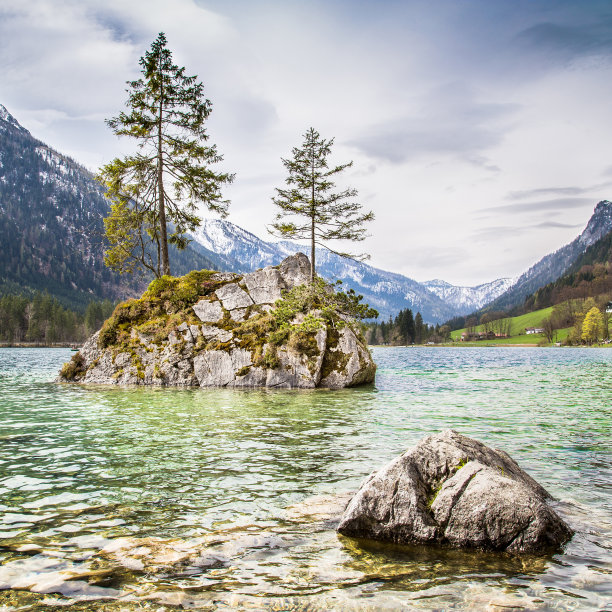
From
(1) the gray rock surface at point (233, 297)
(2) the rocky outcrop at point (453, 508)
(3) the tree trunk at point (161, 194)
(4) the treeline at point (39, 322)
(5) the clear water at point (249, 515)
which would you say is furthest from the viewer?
(4) the treeline at point (39, 322)

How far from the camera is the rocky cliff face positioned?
2719 centimetres

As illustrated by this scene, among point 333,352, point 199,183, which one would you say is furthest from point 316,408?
point 199,183

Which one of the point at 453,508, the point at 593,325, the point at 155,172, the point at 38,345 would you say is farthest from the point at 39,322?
the point at 593,325

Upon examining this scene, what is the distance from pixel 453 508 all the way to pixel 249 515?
3060 millimetres

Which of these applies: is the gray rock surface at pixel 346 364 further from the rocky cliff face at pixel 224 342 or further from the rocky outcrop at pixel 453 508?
the rocky outcrop at pixel 453 508

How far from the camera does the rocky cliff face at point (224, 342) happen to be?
89.2ft

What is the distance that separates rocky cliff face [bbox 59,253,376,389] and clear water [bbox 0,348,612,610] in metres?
10.7

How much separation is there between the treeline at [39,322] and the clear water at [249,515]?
507 feet

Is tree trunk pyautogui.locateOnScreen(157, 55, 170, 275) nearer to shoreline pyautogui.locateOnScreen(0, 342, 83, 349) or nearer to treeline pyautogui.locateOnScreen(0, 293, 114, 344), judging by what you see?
treeline pyautogui.locateOnScreen(0, 293, 114, 344)

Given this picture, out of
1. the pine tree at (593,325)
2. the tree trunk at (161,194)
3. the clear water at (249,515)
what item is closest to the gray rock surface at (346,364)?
the clear water at (249,515)

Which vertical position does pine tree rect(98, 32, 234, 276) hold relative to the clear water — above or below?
above

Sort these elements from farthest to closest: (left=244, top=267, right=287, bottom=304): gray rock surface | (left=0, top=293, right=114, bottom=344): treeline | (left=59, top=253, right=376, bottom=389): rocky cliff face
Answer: (left=0, top=293, right=114, bottom=344): treeline < (left=244, top=267, right=287, bottom=304): gray rock surface < (left=59, top=253, right=376, bottom=389): rocky cliff face

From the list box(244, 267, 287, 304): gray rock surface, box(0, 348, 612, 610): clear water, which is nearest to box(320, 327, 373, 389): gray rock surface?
box(244, 267, 287, 304): gray rock surface

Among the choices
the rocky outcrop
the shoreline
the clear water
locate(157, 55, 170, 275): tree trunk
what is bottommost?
the shoreline
